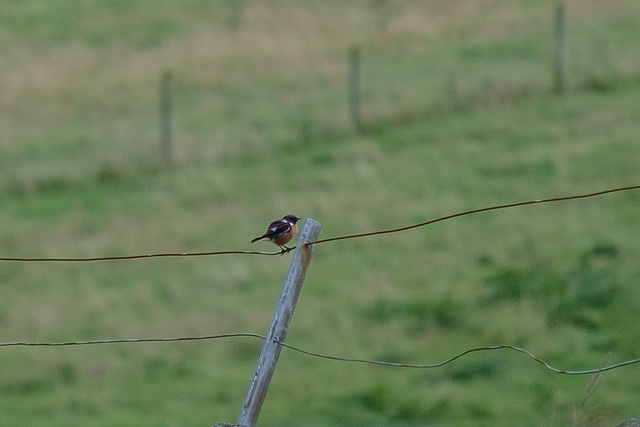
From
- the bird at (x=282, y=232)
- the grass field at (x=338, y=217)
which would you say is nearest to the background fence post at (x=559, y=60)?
the grass field at (x=338, y=217)

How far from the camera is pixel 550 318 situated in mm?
14172

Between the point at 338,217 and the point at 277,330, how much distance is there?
43.2ft

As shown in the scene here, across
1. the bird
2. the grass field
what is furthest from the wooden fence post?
the grass field

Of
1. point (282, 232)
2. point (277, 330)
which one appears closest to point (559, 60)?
point (282, 232)

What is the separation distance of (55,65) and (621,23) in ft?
48.7

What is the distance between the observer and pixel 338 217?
18578 mm

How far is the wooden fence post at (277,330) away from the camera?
5391 millimetres

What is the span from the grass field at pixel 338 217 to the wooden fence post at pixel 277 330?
1.92 meters

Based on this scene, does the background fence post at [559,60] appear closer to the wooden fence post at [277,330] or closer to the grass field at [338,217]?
the grass field at [338,217]

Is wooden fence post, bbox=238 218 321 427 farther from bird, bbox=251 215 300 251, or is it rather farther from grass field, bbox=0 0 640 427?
grass field, bbox=0 0 640 427

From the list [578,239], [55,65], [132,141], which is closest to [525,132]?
[578,239]

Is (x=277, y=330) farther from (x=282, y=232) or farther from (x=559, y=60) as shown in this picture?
(x=559, y=60)

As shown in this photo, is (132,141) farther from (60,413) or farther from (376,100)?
(60,413)

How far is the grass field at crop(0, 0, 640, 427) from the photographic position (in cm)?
1312
